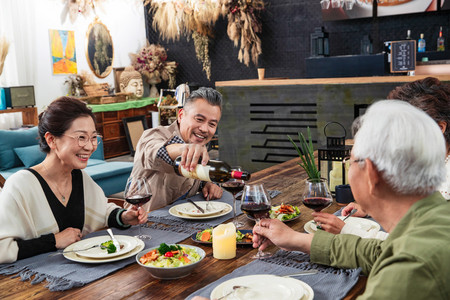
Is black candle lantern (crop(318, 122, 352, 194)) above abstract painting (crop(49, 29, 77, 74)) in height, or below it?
below

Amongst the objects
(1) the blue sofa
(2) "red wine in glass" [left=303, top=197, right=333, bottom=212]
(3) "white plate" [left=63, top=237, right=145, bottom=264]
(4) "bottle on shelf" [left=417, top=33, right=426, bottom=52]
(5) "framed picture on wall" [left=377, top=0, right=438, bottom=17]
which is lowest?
(1) the blue sofa

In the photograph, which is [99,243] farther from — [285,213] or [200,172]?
[285,213]

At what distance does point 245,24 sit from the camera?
8.15m

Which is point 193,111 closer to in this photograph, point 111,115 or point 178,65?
point 111,115

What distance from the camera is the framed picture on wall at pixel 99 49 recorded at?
Result: 8547mm

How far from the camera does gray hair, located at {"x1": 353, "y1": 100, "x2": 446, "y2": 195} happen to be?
105 cm

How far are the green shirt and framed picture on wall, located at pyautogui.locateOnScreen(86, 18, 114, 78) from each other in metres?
8.17

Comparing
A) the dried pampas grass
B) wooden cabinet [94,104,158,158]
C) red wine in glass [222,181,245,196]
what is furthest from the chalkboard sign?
the dried pampas grass

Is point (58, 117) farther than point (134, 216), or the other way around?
point (58, 117)

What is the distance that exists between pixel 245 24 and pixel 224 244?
6.98 meters

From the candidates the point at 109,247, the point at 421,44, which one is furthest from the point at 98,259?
the point at 421,44

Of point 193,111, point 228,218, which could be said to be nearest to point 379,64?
point 193,111

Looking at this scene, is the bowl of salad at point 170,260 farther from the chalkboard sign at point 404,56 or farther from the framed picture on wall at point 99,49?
the framed picture on wall at point 99,49

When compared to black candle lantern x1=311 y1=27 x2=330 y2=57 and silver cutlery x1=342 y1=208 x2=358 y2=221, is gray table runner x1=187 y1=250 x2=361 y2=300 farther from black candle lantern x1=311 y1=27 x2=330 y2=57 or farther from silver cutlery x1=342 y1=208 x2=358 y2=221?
black candle lantern x1=311 y1=27 x2=330 y2=57
